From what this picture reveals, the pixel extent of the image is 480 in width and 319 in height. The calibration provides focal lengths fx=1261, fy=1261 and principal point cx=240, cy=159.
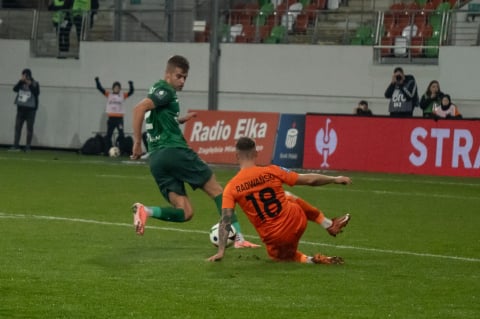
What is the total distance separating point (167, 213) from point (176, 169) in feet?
1.55

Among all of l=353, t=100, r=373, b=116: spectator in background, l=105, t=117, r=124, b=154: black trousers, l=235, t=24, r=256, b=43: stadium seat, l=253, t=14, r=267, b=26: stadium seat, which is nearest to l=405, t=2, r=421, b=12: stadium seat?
l=353, t=100, r=373, b=116: spectator in background

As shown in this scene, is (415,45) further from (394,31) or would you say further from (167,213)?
(167,213)

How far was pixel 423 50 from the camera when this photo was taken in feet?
95.7

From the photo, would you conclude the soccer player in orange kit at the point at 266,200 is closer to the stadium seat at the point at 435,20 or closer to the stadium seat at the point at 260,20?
the stadium seat at the point at 435,20

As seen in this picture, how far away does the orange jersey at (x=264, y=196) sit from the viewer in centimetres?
1142

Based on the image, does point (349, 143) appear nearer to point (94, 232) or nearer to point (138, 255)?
point (94, 232)

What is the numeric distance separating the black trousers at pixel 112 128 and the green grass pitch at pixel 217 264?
462 inches

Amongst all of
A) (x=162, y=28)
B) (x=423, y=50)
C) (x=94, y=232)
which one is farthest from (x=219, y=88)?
(x=94, y=232)

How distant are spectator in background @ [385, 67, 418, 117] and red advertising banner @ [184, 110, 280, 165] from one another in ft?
8.38

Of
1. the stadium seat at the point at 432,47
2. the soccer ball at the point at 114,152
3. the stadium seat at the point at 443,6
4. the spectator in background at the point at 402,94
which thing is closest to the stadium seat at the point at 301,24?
the stadium seat at the point at 443,6

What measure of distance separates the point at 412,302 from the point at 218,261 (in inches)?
105

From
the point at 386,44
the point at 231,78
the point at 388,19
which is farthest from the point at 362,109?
the point at 231,78

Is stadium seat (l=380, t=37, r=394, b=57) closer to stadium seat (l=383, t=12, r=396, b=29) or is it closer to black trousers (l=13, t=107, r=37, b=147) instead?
stadium seat (l=383, t=12, r=396, b=29)

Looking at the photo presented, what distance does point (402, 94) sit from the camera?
27.5 m
